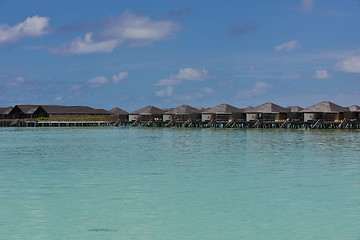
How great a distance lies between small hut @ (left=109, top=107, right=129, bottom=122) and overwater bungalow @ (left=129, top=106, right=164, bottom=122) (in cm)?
452

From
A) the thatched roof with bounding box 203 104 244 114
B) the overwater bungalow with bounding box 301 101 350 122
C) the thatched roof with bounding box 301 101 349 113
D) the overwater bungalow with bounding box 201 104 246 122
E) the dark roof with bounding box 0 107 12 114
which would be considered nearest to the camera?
the thatched roof with bounding box 301 101 349 113

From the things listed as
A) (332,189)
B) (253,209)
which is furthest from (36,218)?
(332,189)

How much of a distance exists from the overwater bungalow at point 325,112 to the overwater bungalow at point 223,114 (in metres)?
10.4

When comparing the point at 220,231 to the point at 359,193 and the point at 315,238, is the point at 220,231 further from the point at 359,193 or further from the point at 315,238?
the point at 359,193

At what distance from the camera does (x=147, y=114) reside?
8219cm

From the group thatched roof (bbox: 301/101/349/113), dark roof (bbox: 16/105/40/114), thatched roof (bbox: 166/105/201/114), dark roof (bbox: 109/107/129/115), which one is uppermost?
dark roof (bbox: 16/105/40/114)

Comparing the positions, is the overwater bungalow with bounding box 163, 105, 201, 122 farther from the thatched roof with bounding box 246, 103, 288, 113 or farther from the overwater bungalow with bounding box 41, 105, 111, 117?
the overwater bungalow with bounding box 41, 105, 111, 117

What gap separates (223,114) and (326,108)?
55.7ft

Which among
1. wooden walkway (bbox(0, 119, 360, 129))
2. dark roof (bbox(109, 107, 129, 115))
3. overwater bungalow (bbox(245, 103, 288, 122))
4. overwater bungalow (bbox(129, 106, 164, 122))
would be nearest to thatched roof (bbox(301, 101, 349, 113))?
wooden walkway (bbox(0, 119, 360, 129))

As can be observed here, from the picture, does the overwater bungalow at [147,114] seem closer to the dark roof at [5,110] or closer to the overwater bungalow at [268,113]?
the overwater bungalow at [268,113]

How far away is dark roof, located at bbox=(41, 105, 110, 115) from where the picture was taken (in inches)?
3681

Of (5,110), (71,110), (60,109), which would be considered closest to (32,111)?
(60,109)

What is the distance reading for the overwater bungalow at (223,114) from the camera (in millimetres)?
70688

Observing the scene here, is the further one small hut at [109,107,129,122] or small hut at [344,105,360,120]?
small hut at [109,107,129,122]
